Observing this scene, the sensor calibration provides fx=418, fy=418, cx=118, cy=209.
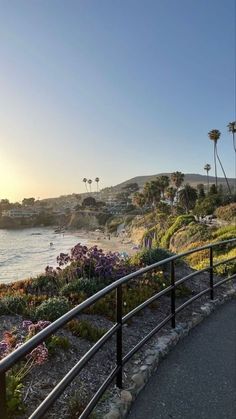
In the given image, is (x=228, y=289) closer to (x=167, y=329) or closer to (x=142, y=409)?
(x=167, y=329)

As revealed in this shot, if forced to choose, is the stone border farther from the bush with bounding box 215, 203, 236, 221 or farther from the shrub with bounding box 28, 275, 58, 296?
the bush with bounding box 215, 203, 236, 221

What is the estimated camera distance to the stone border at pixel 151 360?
3.57 m

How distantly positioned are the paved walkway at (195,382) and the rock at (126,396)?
0.09 meters

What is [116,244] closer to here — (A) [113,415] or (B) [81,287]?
(B) [81,287]

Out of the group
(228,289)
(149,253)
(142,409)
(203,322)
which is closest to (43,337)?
(142,409)

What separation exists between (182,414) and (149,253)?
628 centimetres

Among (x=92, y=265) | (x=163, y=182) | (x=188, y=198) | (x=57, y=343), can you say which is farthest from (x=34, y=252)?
(x=57, y=343)

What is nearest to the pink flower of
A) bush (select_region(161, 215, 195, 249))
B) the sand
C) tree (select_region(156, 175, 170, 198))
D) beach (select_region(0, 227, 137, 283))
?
beach (select_region(0, 227, 137, 283))

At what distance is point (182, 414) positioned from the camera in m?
3.66

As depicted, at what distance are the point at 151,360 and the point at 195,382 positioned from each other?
0.53m

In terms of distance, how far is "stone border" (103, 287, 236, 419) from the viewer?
357 cm

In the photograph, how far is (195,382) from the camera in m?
4.30

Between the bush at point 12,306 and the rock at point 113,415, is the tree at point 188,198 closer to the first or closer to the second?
the bush at point 12,306

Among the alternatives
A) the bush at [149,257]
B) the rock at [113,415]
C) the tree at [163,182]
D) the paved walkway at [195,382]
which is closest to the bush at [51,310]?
the paved walkway at [195,382]
